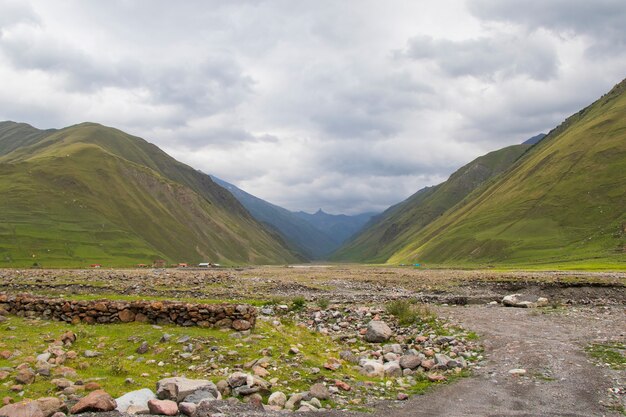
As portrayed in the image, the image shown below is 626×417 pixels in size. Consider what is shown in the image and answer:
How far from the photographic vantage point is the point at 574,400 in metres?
13.6

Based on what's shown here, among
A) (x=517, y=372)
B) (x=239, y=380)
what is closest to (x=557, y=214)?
(x=517, y=372)

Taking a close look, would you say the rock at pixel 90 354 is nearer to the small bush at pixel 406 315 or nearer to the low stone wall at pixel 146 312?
the low stone wall at pixel 146 312

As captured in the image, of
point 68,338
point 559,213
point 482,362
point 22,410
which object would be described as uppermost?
point 559,213

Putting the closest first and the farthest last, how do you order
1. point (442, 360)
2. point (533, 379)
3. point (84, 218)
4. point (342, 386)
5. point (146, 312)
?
point (342, 386) → point (533, 379) → point (442, 360) → point (146, 312) → point (84, 218)

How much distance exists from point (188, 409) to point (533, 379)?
12.1 m

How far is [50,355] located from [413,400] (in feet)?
41.7

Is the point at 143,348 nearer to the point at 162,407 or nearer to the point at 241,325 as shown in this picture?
the point at 241,325

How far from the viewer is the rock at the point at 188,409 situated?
11.1 m

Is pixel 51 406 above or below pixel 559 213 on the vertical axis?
below

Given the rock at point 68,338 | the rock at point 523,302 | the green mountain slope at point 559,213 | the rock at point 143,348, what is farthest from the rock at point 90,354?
the green mountain slope at point 559,213

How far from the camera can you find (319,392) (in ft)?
43.9

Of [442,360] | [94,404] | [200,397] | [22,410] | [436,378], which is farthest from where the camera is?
[442,360]

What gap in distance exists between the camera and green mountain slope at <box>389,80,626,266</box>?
119 metres

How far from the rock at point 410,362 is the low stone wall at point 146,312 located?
6.70 m
